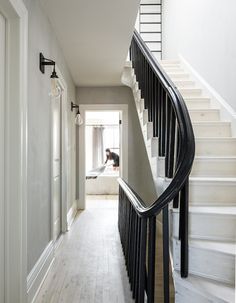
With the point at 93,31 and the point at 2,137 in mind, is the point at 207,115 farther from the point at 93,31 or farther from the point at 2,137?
the point at 2,137

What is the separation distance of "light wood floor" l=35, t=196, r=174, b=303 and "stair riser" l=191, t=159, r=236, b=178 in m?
1.04

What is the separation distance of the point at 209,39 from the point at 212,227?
8.98 ft

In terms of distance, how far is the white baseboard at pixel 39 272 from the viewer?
6.91ft

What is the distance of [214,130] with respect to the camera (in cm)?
321

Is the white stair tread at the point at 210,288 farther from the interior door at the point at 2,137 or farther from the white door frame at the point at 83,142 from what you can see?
the white door frame at the point at 83,142

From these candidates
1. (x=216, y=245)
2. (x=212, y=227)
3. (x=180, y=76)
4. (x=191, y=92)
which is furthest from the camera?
(x=180, y=76)

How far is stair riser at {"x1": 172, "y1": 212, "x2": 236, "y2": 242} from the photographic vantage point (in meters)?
2.06

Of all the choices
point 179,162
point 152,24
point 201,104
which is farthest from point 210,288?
point 152,24

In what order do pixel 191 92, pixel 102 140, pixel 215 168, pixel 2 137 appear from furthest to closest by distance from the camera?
pixel 102 140
pixel 191 92
pixel 215 168
pixel 2 137

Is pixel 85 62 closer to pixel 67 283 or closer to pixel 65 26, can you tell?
pixel 65 26

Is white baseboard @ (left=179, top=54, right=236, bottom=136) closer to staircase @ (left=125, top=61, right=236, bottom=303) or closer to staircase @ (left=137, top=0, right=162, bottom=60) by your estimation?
staircase @ (left=125, top=61, right=236, bottom=303)

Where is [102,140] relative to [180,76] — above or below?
below

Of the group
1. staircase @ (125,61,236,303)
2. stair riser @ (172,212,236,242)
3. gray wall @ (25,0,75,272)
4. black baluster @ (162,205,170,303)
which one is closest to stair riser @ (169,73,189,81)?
staircase @ (125,61,236,303)

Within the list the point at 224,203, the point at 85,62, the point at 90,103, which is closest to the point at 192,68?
the point at 85,62
